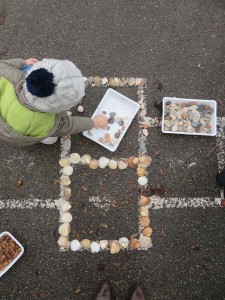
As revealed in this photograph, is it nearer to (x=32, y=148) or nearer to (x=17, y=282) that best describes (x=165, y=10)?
(x=32, y=148)

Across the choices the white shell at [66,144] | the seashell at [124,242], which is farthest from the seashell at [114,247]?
the white shell at [66,144]

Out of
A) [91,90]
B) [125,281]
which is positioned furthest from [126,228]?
[91,90]

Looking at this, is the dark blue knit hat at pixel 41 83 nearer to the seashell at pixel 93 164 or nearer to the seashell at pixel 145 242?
the seashell at pixel 93 164

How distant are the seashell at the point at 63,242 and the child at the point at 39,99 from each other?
0.86 m

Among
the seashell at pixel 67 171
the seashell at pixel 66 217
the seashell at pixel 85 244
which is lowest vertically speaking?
the seashell at pixel 85 244

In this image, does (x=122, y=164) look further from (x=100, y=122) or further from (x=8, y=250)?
(x=8, y=250)

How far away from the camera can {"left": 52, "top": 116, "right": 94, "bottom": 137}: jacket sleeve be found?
2312 millimetres

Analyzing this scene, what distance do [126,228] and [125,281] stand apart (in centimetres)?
41

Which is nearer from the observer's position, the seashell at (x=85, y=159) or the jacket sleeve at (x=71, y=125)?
the jacket sleeve at (x=71, y=125)

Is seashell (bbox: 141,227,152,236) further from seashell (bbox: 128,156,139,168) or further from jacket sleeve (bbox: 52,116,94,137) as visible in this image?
jacket sleeve (bbox: 52,116,94,137)

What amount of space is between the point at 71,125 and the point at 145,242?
3.57 feet

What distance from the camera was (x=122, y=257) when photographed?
106 inches

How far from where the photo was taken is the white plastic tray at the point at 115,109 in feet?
9.10

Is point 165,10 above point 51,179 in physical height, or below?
above
